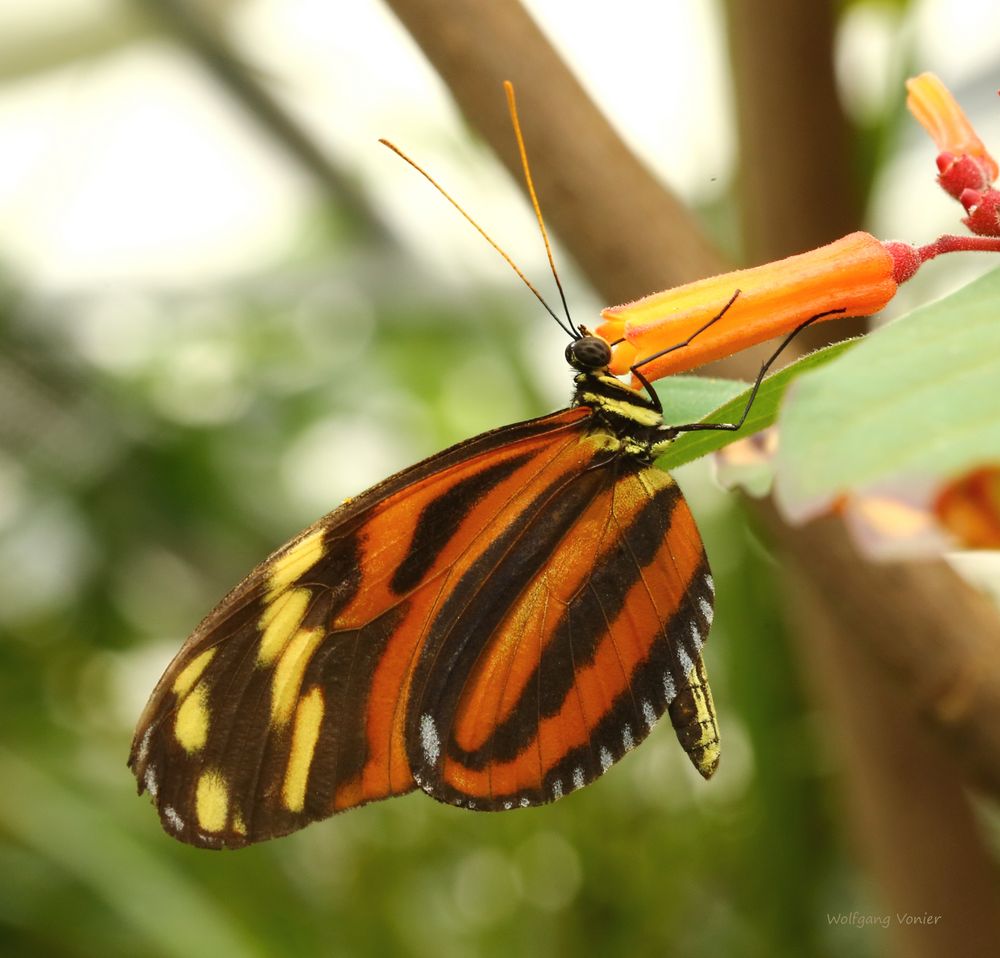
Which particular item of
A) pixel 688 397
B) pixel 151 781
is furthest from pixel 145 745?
pixel 688 397

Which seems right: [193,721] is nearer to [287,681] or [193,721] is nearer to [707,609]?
[287,681]

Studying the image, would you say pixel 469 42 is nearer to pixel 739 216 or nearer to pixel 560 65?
pixel 560 65

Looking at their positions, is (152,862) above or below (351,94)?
below

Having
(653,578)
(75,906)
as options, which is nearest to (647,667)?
(653,578)

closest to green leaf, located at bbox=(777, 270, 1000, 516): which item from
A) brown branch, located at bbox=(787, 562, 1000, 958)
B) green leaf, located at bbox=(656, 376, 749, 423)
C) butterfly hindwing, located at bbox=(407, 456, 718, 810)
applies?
green leaf, located at bbox=(656, 376, 749, 423)

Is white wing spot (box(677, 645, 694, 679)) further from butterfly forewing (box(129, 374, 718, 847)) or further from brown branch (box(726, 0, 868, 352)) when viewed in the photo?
brown branch (box(726, 0, 868, 352))

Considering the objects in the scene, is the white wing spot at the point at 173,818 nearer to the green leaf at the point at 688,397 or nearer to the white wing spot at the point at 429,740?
the white wing spot at the point at 429,740
